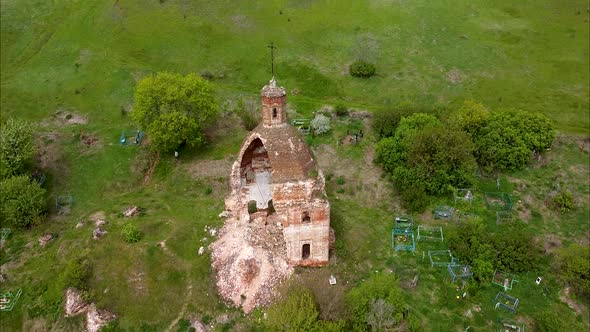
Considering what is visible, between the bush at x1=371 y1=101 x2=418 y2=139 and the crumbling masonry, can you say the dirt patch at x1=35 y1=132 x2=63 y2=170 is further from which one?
the bush at x1=371 y1=101 x2=418 y2=139

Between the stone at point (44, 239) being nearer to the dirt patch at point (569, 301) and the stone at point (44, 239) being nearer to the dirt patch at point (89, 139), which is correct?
the dirt patch at point (89, 139)

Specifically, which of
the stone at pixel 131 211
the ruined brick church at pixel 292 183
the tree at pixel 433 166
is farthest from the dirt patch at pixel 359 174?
the stone at pixel 131 211

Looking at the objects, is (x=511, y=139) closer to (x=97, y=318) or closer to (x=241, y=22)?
(x=97, y=318)

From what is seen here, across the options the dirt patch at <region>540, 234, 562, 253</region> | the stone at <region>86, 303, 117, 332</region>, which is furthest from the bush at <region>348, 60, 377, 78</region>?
the stone at <region>86, 303, 117, 332</region>

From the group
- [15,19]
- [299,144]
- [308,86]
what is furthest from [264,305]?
[15,19]

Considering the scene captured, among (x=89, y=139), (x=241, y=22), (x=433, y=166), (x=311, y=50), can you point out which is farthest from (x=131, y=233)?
(x=241, y=22)

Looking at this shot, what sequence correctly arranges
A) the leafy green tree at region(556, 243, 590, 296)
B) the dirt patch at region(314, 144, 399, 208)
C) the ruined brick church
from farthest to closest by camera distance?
the dirt patch at region(314, 144, 399, 208) < the leafy green tree at region(556, 243, 590, 296) < the ruined brick church

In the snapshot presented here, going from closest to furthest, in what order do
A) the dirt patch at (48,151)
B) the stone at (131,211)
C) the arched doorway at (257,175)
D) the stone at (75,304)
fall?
the stone at (75,304) < the arched doorway at (257,175) < the stone at (131,211) < the dirt patch at (48,151)
